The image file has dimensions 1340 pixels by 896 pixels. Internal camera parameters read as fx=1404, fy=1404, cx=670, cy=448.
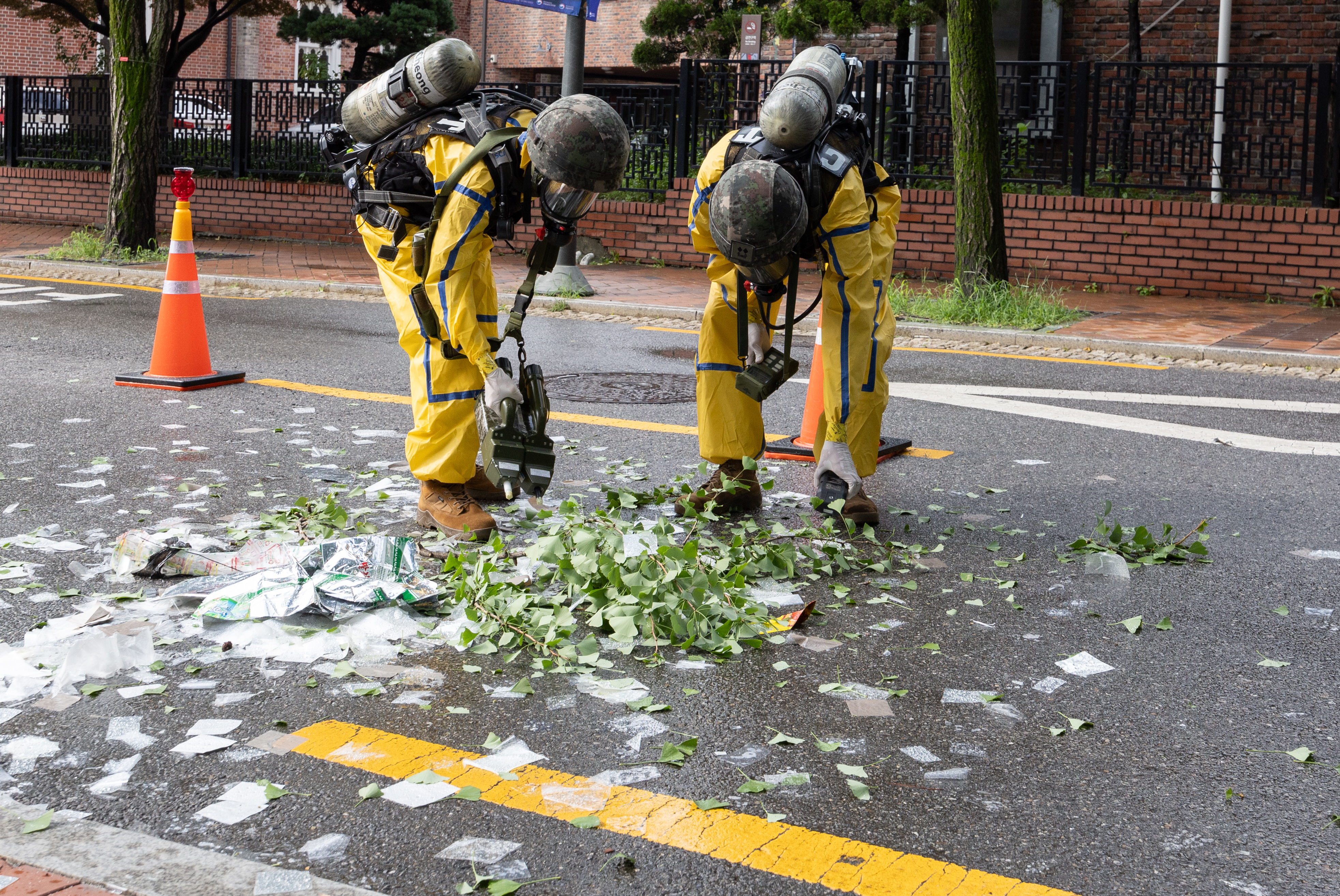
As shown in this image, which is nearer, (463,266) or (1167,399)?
(463,266)

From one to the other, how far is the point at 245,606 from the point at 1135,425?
491 centimetres

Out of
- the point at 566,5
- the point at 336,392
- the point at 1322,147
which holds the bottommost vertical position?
→ the point at 336,392

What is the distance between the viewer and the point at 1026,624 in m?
4.23

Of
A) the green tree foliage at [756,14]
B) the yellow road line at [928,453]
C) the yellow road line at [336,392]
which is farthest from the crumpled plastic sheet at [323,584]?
the green tree foliage at [756,14]

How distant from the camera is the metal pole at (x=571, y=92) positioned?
Answer: 481 inches

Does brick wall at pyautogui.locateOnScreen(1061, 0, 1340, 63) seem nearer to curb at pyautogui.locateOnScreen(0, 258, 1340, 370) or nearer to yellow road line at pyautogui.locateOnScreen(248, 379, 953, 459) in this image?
curb at pyautogui.locateOnScreen(0, 258, 1340, 370)

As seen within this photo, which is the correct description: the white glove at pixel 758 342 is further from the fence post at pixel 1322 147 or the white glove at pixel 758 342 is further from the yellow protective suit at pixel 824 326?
the fence post at pixel 1322 147

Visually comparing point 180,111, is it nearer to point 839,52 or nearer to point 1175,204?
point 1175,204

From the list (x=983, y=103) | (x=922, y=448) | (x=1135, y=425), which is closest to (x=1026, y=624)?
(x=922, y=448)

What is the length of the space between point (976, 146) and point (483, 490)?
23.2 feet

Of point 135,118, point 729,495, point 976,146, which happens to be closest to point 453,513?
point 729,495

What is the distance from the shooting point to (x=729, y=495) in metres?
5.39

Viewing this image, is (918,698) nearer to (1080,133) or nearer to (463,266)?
(463,266)

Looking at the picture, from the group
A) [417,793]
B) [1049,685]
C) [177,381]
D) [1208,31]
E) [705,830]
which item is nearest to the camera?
[705,830]
